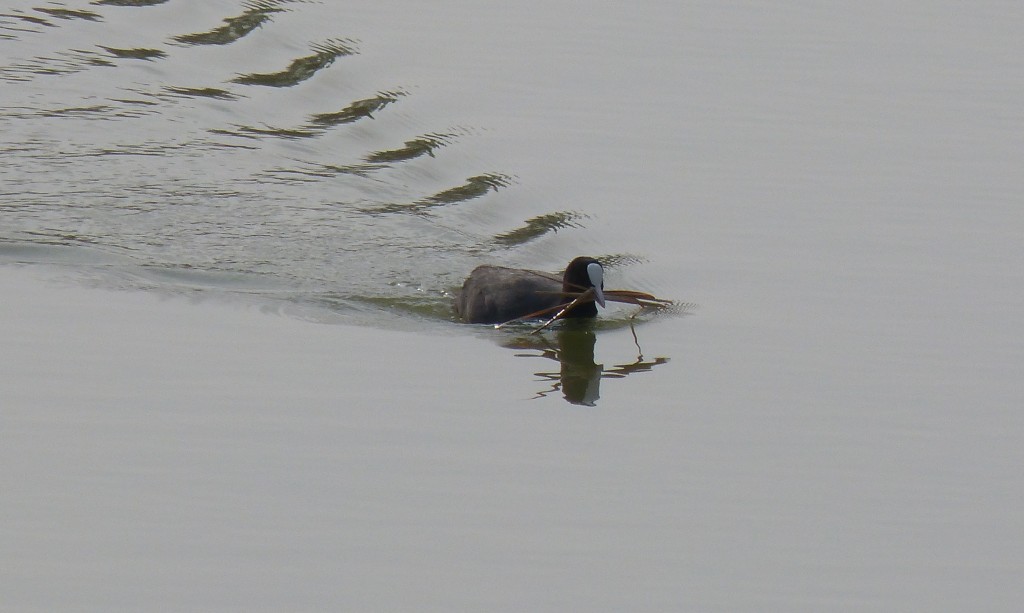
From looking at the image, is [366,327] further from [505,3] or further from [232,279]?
[505,3]

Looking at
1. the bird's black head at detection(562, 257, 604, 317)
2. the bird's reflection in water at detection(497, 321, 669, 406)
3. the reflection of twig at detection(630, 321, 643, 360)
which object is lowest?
the bird's reflection in water at detection(497, 321, 669, 406)

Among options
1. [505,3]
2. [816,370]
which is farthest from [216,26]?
[816,370]

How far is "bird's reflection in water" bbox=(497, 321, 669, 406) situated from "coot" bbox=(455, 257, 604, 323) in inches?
6.9

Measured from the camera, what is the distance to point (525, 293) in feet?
38.0

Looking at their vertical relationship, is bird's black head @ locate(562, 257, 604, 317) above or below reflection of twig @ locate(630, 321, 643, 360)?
above

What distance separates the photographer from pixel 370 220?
541 inches

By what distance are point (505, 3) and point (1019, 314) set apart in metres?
9.44

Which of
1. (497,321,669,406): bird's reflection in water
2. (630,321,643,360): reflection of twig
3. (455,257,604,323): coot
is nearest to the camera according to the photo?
(497,321,669,406): bird's reflection in water

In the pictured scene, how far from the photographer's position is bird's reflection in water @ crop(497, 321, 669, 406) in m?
10.2

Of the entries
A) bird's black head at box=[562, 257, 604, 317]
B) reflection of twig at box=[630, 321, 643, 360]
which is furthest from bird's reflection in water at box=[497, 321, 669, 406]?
bird's black head at box=[562, 257, 604, 317]

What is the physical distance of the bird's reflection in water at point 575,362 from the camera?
10.2 meters

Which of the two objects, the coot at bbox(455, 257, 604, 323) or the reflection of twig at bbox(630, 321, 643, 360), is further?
the coot at bbox(455, 257, 604, 323)

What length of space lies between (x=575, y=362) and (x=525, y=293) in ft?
2.70

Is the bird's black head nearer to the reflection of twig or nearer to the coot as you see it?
the coot
